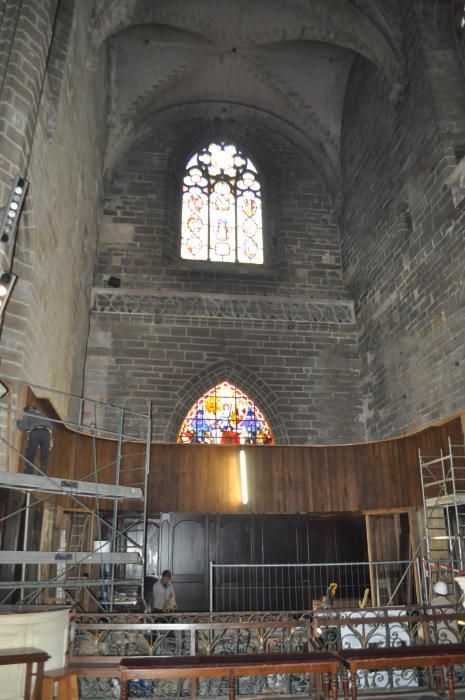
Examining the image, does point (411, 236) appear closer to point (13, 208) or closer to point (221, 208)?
point (221, 208)

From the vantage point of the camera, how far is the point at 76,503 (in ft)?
30.5

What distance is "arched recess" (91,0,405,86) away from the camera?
11.5 meters

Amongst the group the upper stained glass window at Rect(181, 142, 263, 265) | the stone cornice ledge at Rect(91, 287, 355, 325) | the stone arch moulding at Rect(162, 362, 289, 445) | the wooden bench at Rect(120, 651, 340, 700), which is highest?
the upper stained glass window at Rect(181, 142, 263, 265)

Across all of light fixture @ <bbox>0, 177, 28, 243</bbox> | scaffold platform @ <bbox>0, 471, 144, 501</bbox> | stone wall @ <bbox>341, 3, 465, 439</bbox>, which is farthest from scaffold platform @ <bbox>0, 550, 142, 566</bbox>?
stone wall @ <bbox>341, 3, 465, 439</bbox>

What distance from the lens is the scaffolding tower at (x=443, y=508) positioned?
25.8ft

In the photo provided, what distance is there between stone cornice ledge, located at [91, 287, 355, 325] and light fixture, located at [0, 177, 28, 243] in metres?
6.80

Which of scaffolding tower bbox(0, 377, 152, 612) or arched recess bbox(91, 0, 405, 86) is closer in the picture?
scaffolding tower bbox(0, 377, 152, 612)

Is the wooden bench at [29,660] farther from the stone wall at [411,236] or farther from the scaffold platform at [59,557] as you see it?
the stone wall at [411,236]

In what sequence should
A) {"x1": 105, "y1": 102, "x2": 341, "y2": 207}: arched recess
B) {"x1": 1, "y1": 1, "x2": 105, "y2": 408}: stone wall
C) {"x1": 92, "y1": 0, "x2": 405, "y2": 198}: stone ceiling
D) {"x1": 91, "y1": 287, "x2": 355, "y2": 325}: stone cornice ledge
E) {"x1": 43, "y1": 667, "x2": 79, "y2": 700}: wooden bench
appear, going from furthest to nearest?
{"x1": 105, "y1": 102, "x2": 341, "y2": 207}: arched recess < {"x1": 91, "y1": 287, "x2": 355, "y2": 325}: stone cornice ledge < {"x1": 92, "y1": 0, "x2": 405, "y2": 198}: stone ceiling < {"x1": 1, "y1": 1, "x2": 105, "y2": 408}: stone wall < {"x1": 43, "y1": 667, "x2": 79, "y2": 700}: wooden bench

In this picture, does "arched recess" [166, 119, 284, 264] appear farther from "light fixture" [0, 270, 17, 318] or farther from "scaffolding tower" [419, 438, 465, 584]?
"light fixture" [0, 270, 17, 318]

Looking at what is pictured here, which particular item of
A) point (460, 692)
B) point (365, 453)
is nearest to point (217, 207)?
point (365, 453)

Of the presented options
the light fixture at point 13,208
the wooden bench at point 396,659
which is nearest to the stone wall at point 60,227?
the light fixture at point 13,208

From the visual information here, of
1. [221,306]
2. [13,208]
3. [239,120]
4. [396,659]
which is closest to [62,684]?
[396,659]

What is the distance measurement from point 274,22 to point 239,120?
282 centimetres
